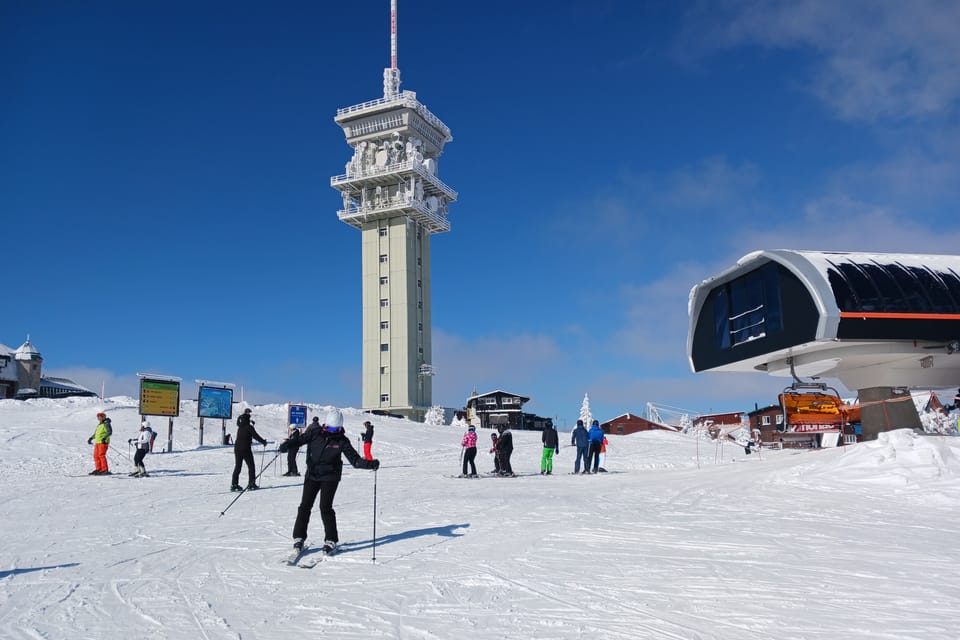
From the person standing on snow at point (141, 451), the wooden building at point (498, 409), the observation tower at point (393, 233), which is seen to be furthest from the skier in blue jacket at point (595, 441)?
the wooden building at point (498, 409)

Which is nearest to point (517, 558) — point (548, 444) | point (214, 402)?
point (548, 444)

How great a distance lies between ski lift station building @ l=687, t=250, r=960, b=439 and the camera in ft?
66.9

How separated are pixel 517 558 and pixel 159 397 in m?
22.4

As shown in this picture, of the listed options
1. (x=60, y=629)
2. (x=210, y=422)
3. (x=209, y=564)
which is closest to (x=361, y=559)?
(x=209, y=564)

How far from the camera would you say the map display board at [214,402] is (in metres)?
28.1

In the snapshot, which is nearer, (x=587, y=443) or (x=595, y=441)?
(x=587, y=443)

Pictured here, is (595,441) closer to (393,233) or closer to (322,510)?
(322,510)

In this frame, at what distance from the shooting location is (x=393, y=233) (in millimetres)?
63906

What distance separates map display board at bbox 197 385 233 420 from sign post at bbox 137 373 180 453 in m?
1.13

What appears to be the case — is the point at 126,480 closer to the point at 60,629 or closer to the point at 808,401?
the point at 60,629

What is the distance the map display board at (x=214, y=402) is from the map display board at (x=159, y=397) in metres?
1.10

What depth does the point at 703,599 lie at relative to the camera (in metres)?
5.90

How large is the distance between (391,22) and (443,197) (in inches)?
810

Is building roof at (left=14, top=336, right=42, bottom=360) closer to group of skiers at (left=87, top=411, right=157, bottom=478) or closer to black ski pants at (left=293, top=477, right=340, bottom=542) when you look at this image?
group of skiers at (left=87, top=411, right=157, bottom=478)
